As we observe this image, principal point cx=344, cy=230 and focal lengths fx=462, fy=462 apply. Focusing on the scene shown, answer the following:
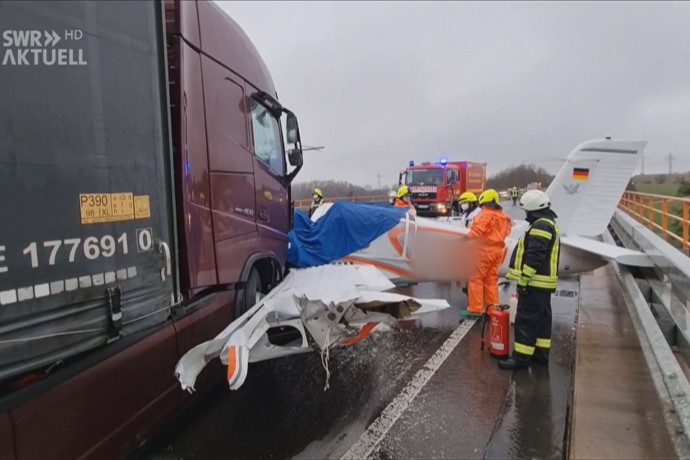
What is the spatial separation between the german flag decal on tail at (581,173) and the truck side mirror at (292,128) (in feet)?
17.0

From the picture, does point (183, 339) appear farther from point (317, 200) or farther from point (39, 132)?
point (317, 200)

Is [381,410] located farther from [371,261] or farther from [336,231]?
[336,231]

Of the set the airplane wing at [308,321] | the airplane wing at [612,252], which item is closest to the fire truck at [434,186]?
the airplane wing at [612,252]

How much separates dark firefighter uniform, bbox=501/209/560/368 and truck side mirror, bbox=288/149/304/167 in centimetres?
243

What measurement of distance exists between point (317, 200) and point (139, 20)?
42.9 feet

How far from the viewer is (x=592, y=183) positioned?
7.64m

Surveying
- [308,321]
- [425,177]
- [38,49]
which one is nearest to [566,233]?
[308,321]

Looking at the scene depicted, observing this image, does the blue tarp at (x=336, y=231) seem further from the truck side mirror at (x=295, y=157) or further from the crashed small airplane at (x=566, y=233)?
the truck side mirror at (x=295, y=157)

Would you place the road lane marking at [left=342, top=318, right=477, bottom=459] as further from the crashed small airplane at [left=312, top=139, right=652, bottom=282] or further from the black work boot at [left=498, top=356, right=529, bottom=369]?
the crashed small airplane at [left=312, top=139, right=652, bottom=282]

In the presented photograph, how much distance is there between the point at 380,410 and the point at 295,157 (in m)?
2.65

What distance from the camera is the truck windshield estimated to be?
23550 millimetres

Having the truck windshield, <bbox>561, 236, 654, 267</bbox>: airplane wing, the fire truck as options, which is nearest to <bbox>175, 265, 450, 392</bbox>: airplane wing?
<bbox>561, 236, 654, 267</bbox>: airplane wing

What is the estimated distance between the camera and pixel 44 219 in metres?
1.95

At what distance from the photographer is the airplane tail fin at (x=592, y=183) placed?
7.49m
